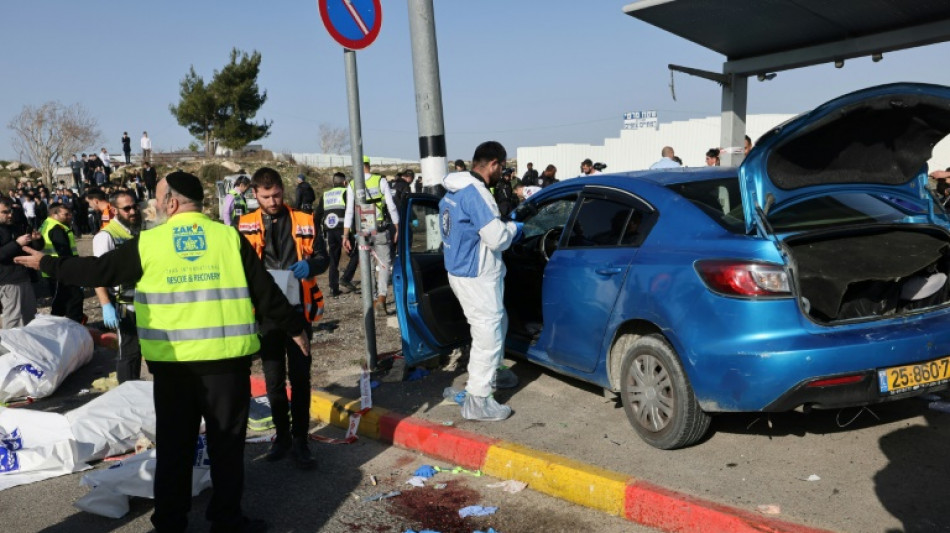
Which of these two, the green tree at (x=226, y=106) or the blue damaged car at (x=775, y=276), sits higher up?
the green tree at (x=226, y=106)

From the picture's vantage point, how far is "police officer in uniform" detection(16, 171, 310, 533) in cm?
347

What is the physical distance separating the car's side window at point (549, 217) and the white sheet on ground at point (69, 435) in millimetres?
3068

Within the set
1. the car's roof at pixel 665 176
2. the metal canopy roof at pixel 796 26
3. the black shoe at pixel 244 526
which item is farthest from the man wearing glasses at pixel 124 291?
the metal canopy roof at pixel 796 26

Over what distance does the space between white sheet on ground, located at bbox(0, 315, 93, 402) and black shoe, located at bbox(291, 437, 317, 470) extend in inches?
125

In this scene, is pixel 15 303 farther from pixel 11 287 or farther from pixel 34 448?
pixel 34 448

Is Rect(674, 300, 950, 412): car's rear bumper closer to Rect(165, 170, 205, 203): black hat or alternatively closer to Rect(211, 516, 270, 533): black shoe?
Rect(211, 516, 270, 533): black shoe

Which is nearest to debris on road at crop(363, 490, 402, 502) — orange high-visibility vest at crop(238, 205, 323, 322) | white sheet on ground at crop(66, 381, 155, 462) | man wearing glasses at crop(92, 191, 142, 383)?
orange high-visibility vest at crop(238, 205, 323, 322)

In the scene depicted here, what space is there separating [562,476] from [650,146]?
31.6m

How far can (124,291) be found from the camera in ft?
19.3

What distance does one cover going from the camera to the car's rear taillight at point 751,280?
3816 mm

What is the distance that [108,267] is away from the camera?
137 inches

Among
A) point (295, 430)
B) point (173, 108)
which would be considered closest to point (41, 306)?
point (295, 430)

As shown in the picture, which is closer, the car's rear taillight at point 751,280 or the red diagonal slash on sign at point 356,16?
the car's rear taillight at point 751,280

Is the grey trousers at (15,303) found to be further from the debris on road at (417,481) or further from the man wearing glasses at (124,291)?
the debris on road at (417,481)
